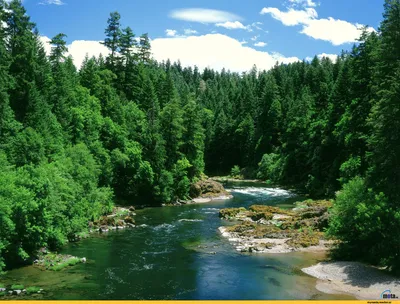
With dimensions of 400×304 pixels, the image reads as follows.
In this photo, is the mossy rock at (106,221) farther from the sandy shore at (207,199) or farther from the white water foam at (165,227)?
the sandy shore at (207,199)

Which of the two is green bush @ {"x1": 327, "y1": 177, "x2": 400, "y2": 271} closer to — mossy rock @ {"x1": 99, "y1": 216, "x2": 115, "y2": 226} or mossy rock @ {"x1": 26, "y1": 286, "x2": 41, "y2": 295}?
mossy rock @ {"x1": 26, "y1": 286, "x2": 41, "y2": 295}

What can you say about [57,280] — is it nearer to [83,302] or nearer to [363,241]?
[83,302]

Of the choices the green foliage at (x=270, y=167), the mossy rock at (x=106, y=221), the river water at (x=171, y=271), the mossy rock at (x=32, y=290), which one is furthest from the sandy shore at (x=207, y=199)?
the mossy rock at (x=32, y=290)

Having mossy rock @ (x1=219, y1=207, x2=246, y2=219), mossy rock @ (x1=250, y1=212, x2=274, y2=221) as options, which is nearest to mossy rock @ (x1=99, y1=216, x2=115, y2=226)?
mossy rock @ (x1=219, y1=207, x2=246, y2=219)

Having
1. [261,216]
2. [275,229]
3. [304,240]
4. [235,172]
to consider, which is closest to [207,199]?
[261,216]

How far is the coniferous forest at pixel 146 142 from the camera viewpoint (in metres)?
31.0

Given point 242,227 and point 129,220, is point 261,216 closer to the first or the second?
point 242,227

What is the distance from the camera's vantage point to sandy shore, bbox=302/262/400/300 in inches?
1035

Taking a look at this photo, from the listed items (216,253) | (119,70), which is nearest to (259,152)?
(119,70)

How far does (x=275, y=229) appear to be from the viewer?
43406 mm

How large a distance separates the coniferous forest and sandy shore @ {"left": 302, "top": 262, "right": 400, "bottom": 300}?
61.3 inches

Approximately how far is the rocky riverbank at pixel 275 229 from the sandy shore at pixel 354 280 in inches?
244

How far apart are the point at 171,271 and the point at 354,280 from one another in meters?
12.9

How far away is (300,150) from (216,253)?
2180 inches
